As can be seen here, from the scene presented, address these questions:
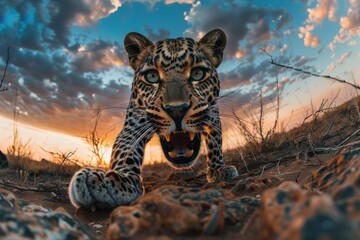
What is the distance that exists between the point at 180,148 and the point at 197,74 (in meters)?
0.95

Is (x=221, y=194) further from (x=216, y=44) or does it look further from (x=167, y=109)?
(x=216, y=44)

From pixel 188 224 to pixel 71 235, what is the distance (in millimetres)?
474

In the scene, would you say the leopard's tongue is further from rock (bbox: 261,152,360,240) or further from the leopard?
rock (bbox: 261,152,360,240)

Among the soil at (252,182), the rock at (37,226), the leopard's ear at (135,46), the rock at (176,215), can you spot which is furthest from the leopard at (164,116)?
the rock at (176,215)

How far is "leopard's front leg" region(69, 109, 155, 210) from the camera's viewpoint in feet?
10.5

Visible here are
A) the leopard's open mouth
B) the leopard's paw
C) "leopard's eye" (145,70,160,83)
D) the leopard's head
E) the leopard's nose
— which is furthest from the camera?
the leopard's paw

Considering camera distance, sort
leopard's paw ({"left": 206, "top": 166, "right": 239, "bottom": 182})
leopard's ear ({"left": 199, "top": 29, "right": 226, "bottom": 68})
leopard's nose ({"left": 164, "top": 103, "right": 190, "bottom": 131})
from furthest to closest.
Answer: leopard's ear ({"left": 199, "top": 29, "right": 226, "bottom": 68}) → leopard's paw ({"left": 206, "top": 166, "right": 239, "bottom": 182}) → leopard's nose ({"left": 164, "top": 103, "right": 190, "bottom": 131})

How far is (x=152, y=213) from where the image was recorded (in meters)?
1.47

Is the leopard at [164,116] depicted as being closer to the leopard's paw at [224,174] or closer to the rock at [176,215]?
the leopard's paw at [224,174]

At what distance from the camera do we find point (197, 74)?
4543mm

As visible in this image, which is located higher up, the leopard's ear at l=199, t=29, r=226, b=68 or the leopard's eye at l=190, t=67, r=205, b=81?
the leopard's ear at l=199, t=29, r=226, b=68

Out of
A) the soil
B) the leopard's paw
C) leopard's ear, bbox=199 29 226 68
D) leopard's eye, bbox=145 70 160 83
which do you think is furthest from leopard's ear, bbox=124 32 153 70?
the leopard's paw

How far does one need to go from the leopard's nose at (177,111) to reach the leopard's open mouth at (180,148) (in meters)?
0.53

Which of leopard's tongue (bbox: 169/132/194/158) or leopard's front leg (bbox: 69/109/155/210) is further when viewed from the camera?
leopard's tongue (bbox: 169/132/194/158)
